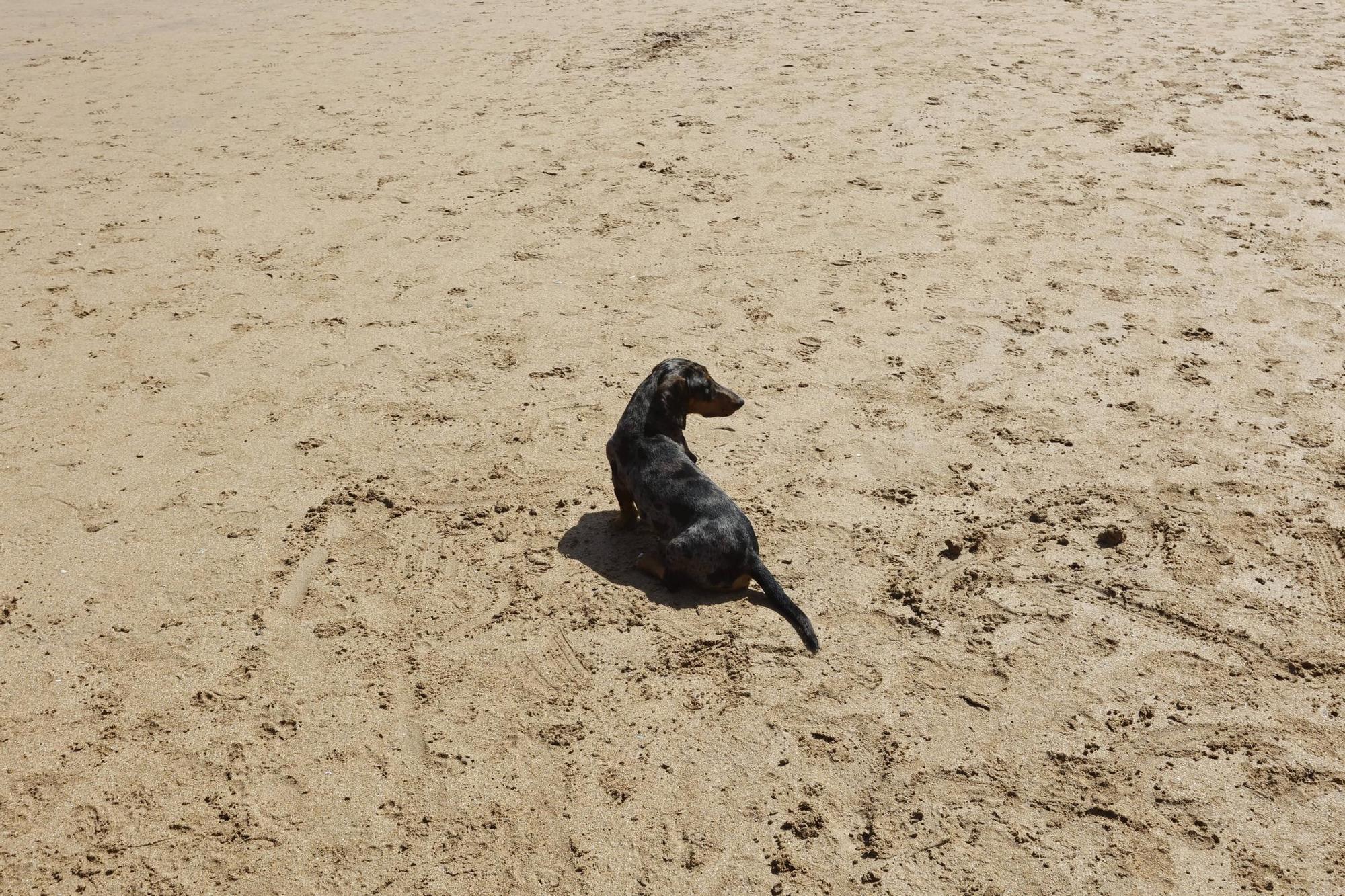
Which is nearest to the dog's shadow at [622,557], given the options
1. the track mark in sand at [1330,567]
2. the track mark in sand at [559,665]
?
the track mark in sand at [559,665]

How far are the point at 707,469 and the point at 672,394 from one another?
0.65m

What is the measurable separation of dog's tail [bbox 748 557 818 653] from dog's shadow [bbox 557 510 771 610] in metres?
0.10

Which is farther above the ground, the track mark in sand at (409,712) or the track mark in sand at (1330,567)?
the track mark in sand at (409,712)

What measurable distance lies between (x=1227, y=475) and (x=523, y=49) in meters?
8.80

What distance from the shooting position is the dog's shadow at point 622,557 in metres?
4.39

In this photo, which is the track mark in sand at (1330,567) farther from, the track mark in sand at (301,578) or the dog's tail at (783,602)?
the track mark in sand at (301,578)

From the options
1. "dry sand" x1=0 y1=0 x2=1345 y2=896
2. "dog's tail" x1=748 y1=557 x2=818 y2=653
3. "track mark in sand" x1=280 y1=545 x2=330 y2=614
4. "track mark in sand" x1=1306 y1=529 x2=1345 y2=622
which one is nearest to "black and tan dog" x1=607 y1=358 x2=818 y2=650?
"dog's tail" x1=748 y1=557 x2=818 y2=653

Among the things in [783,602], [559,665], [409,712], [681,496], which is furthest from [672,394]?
[409,712]

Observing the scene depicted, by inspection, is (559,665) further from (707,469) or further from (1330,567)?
(1330,567)

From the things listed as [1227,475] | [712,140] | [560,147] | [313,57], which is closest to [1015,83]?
[712,140]

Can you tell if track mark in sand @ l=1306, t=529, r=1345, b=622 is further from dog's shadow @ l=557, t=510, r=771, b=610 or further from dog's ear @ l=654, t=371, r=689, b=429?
dog's ear @ l=654, t=371, r=689, b=429

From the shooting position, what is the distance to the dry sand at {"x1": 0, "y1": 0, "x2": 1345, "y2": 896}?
3.52m

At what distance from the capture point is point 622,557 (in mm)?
4664

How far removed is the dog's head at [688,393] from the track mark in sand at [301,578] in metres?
1.58
